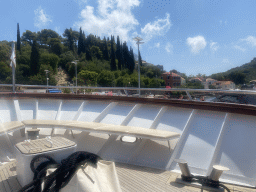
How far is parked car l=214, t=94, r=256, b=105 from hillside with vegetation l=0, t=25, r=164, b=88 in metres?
49.9

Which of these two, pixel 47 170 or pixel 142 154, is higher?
pixel 47 170

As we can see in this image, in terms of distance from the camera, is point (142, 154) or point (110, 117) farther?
point (110, 117)

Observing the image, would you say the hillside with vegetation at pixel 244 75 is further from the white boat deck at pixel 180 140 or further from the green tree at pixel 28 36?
the green tree at pixel 28 36

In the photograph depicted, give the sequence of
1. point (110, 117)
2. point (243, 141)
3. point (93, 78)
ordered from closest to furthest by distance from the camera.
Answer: point (243, 141)
point (110, 117)
point (93, 78)

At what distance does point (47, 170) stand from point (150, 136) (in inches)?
74.8

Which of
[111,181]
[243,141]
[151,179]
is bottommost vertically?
[151,179]

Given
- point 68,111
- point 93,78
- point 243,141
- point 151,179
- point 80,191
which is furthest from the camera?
point 93,78

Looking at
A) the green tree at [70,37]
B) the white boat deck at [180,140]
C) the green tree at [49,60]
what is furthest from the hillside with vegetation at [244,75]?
the green tree at [70,37]

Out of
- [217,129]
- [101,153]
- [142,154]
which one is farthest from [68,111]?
[217,129]

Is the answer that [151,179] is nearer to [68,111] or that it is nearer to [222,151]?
[222,151]

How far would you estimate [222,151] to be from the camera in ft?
12.4

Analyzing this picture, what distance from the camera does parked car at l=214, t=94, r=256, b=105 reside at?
4.15 metres

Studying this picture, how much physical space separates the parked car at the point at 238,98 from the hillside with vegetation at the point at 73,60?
49901mm

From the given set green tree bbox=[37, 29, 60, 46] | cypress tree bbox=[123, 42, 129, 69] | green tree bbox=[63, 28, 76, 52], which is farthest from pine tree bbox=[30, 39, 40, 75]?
cypress tree bbox=[123, 42, 129, 69]
